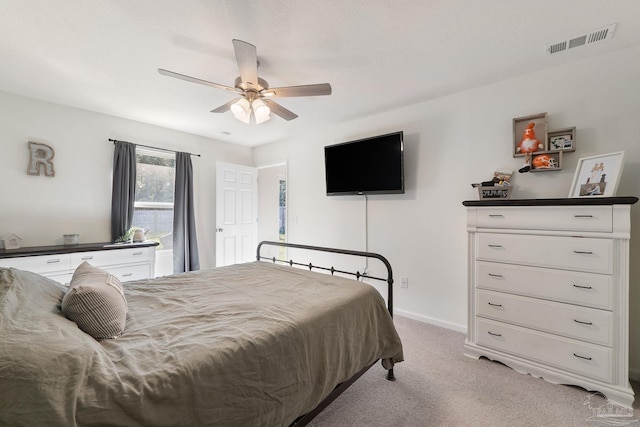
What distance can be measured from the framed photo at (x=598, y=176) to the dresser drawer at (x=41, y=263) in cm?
493

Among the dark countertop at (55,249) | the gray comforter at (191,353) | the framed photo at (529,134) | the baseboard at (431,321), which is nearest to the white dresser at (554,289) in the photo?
the baseboard at (431,321)

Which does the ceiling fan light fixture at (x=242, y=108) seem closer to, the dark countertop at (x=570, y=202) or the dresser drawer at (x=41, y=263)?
the dark countertop at (x=570, y=202)

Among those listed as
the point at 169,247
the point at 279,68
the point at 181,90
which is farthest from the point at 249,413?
the point at 169,247

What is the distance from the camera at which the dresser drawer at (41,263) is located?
8.41 feet

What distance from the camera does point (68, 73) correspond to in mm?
2457

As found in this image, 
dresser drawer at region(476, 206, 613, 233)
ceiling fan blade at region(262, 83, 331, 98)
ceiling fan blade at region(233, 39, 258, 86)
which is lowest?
dresser drawer at region(476, 206, 613, 233)

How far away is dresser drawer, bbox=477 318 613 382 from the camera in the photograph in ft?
5.99

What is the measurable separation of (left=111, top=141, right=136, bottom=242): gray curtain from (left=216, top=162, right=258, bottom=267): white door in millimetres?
1180

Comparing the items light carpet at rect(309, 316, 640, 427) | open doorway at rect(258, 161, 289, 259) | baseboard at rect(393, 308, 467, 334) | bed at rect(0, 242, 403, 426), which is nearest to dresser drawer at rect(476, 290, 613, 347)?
light carpet at rect(309, 316, 640, 427)

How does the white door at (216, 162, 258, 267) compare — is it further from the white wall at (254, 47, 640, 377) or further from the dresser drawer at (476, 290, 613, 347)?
the dresser drawer at (476, 290, 613, 347)

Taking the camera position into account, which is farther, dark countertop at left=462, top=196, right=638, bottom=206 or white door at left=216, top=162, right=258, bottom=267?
white door at left=216, top=162, right=258, bottom=267

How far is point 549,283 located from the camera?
2.02 metres

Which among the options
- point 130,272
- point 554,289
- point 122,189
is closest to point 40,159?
point 122,189

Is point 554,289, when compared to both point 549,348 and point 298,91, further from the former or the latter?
point 298,91
